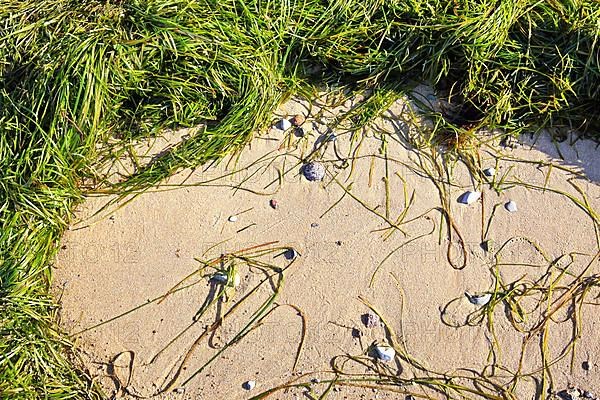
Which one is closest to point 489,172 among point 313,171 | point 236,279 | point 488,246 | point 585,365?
point 488,246

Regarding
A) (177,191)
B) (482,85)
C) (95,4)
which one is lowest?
(177,191)

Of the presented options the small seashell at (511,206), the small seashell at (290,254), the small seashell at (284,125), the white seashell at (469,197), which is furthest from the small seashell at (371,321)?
the small seashell at (284,125)

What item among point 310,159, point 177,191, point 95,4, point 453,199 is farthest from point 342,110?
point 95,4

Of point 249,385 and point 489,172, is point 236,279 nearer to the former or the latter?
point 249,385

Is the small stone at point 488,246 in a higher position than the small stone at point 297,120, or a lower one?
lower

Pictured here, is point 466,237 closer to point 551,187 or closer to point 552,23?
point 551,187

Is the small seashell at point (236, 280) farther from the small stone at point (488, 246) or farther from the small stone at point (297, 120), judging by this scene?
the small stone at point (488, 246)
